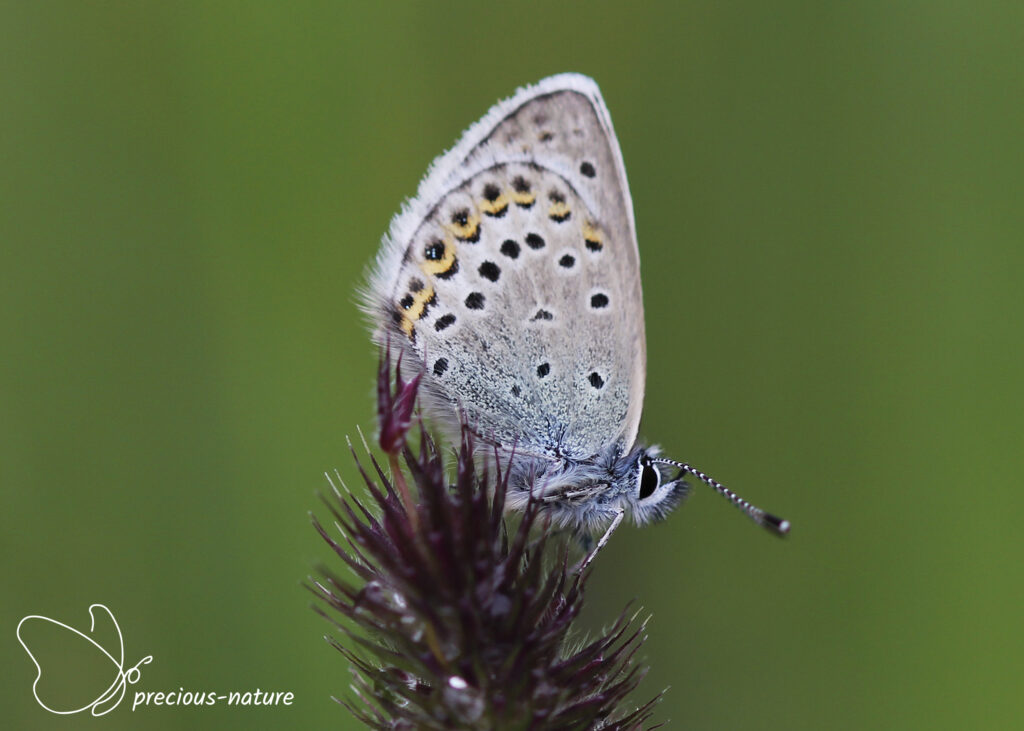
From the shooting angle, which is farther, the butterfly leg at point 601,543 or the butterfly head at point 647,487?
the butterfly head at point 647,487

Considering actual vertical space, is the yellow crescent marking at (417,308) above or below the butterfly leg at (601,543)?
above

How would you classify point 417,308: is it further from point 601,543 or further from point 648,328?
point 648,328

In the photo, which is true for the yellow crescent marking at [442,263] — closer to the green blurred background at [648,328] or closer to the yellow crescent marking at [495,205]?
the yellow crescent marking at [495,205]

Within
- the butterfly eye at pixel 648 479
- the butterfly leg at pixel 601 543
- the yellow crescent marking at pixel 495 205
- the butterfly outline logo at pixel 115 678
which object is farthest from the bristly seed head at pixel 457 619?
the butterfly outline logo at pixel 115 678

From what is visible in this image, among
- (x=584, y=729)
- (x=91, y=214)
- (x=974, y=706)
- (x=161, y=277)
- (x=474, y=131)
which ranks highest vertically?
(x=474, y=131)

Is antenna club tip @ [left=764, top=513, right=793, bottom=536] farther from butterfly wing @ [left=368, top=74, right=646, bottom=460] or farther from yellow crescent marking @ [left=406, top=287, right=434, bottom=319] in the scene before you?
yellow crescent marking @ [left=406, top=287, right=434, bottom=319]

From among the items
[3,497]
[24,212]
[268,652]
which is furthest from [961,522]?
[24,212]

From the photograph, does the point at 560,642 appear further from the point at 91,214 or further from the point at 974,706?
the point at 91,214

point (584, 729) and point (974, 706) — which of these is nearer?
point (584, 729)
